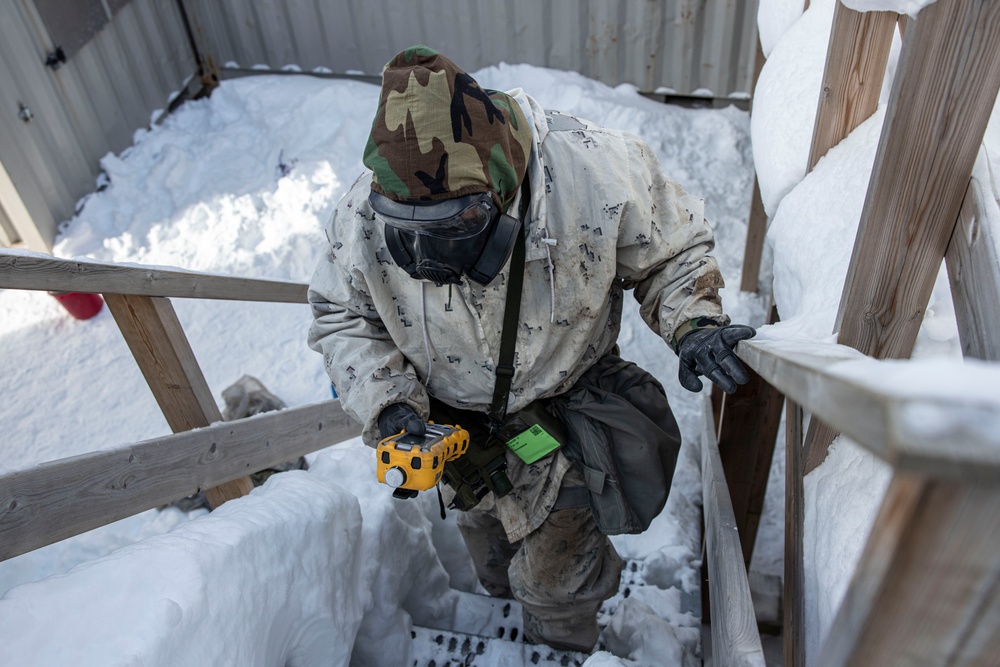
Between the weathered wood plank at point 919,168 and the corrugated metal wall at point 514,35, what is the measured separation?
197 inches

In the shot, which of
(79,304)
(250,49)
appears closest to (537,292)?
(79,304)

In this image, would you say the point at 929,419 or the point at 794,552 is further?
the point at 794,552

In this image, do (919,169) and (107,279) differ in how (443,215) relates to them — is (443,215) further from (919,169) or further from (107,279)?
(107,279)

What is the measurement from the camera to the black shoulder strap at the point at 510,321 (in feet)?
6.42

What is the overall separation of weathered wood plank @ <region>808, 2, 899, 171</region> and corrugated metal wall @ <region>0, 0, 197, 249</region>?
5557 millimetres

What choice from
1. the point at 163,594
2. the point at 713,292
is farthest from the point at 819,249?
the point at 163,594

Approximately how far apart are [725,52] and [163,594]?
5.83 meters

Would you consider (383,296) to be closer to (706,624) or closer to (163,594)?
(163,594)

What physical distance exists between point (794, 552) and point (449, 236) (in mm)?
1128

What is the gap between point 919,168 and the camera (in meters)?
1.12

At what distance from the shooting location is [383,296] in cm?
212

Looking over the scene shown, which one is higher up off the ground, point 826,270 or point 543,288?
point 826,270

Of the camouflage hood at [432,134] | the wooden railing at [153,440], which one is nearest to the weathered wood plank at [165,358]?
the wooden railing at [153,440]

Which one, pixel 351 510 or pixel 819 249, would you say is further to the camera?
pixel 351 510
